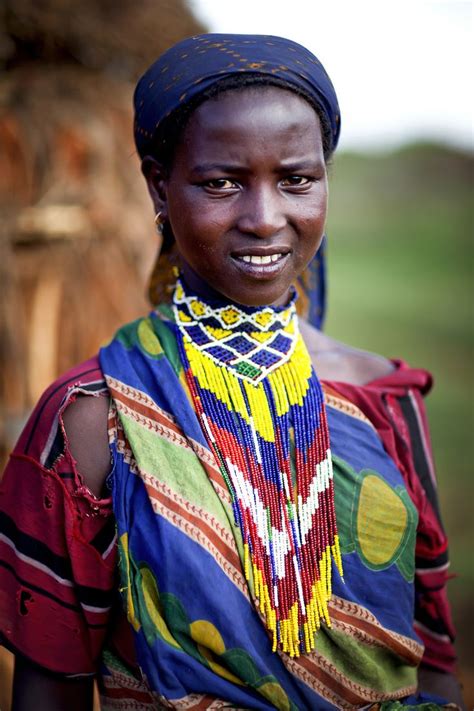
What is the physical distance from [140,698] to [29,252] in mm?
2373

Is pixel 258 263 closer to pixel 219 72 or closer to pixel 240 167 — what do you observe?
pixel 240 167

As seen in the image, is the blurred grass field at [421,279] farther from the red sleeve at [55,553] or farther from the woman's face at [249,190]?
the woman's face at [249,190]

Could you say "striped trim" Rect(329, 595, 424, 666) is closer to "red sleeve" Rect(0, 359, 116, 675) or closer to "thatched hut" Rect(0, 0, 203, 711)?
"red sleeve" Rect(0, 359, 116, 675)

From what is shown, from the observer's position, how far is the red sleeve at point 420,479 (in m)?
1.86

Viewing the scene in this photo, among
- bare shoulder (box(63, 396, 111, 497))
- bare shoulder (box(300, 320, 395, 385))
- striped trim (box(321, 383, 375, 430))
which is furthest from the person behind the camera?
bare shoulder (box(300, 320, 395, 385))

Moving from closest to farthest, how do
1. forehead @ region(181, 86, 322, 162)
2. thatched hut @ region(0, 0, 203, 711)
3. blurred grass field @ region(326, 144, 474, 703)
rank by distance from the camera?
forehead @ region(181, 86, 322, 162)
thatched hut @ region(0, 0, 203, 711)
blurred grass field @ region(326, 144, 474, 703)

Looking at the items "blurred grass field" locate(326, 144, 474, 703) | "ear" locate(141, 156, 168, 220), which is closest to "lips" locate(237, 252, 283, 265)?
"ear" locate(141, 156, 168, 220)

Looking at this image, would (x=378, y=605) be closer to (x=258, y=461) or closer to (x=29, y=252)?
(x=258, y=461)

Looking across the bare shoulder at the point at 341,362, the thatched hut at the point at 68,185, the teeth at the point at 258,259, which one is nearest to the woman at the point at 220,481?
the teeth at the point at 258,259

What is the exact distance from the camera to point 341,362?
1.98 metres

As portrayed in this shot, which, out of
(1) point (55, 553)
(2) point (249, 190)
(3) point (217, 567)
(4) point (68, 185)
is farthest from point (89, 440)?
(4) point (68, 185)

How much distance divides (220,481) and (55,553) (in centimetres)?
37

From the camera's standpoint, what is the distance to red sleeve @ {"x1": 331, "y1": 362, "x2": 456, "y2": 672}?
186cm

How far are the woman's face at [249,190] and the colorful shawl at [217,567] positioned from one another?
27cm
